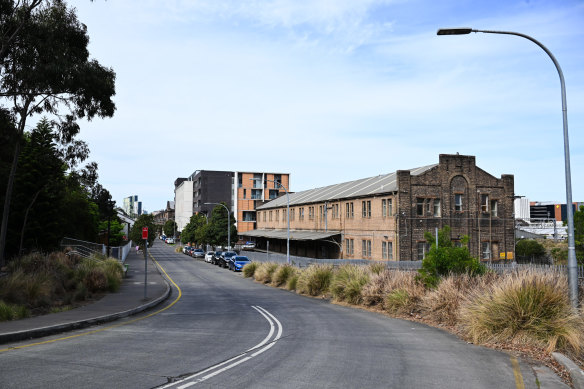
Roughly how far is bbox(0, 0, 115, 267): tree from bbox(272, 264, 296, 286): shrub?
49.3ft

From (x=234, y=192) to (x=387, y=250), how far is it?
8305 cm

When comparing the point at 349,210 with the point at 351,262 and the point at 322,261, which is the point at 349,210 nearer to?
the point at 322,261

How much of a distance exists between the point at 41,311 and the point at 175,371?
9.70m

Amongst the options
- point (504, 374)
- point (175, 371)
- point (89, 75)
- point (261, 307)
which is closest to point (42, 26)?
point (89, 75)

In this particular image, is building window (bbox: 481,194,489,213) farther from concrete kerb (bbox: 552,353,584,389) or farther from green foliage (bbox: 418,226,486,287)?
concrete kerb (bbox: 552,353,584,389)

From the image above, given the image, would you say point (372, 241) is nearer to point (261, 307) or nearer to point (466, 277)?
point (261, 307)

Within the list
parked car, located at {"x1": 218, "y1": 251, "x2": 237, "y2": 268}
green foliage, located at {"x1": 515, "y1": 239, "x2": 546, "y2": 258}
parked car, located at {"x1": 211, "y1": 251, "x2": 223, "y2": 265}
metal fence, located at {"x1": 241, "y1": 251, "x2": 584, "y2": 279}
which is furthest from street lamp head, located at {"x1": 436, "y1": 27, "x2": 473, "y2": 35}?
green foliage, located at {"x1": 515, "y1": 239, "x2": 546, "y2": 258}

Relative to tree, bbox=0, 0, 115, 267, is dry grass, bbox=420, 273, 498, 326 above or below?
below

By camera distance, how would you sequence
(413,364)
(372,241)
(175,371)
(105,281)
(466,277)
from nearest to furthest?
(175,371), (413,364), (466,277), (105,281), (372,241)

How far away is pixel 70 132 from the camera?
77.6 feet

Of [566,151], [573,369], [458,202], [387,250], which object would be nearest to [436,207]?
[458,202]

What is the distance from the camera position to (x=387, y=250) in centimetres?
4022

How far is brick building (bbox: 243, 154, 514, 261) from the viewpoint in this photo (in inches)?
1558

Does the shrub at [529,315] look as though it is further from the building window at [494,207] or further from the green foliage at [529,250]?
the green foliage at [529,250]
